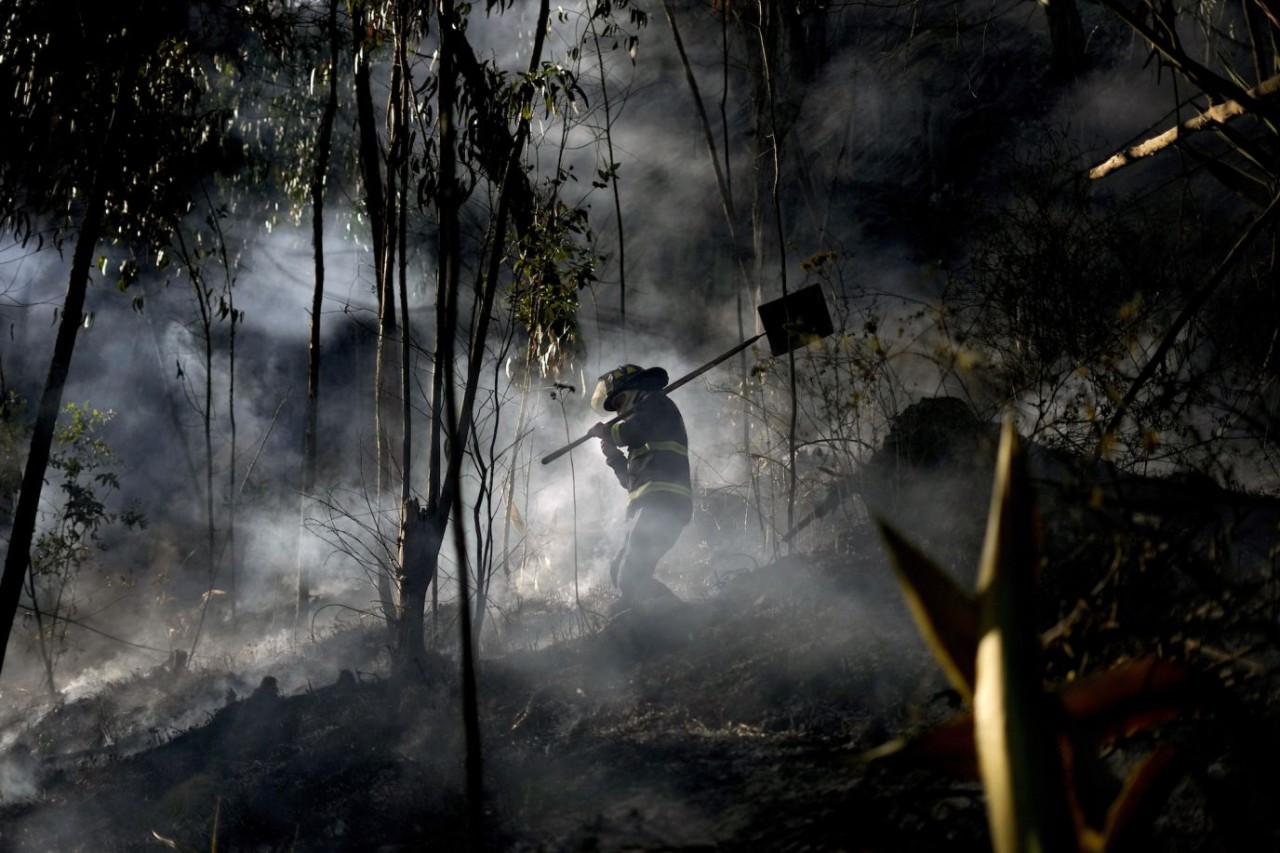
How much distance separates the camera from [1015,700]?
23.1 inches

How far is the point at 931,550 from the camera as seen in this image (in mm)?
3992

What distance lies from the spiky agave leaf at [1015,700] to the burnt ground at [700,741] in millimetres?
117

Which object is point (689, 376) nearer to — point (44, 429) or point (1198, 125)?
point (44, 429)

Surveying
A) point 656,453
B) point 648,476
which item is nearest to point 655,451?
point 656,453

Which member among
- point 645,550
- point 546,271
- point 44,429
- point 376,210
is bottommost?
point 645,550

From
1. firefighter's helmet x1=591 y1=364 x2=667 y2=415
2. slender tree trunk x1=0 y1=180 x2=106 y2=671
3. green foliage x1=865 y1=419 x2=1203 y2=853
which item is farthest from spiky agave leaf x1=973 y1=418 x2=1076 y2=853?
firefighter's helmet x1=591 y1=364 x2=667 y2=415

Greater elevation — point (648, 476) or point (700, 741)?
point (648, 476)

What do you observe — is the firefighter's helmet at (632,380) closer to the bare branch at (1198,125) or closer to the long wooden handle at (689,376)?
the long wooden handle at (689,376)

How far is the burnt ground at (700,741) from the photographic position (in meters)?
1.54

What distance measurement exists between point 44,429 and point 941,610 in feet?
12.7

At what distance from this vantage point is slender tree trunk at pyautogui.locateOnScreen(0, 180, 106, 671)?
3480 mm

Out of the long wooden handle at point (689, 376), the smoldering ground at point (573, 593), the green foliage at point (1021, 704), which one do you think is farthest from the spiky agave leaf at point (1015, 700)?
the long wooden handle at point (689, 376)

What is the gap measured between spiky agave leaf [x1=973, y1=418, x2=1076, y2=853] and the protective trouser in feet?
16.1

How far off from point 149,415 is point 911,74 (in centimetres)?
1325
